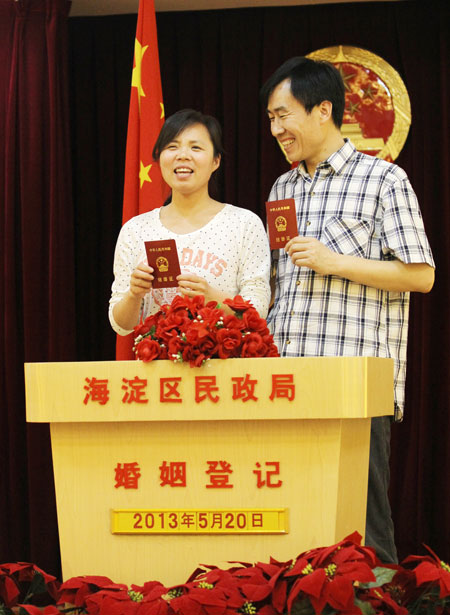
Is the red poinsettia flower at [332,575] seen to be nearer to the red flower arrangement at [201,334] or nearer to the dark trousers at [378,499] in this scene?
the red flower arrangement at [201,334]

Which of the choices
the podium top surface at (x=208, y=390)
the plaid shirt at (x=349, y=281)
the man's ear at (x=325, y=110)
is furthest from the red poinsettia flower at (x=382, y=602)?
the man's ear at (x=325, y=110)

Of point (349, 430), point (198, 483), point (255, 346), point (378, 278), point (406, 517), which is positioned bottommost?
point (406, 517)

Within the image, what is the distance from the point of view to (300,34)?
3.94 metres

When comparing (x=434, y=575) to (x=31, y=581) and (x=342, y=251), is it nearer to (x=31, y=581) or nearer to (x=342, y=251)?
(x=31, y=581)

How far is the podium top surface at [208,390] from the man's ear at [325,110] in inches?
→ 33.7

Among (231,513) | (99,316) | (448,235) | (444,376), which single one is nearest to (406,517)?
→ (444,376)

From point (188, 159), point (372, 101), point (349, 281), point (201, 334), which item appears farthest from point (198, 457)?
point (372, 101)

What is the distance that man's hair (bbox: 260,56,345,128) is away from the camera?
91.5 inches

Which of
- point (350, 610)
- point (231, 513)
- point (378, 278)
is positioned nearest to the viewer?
point (350, 610)

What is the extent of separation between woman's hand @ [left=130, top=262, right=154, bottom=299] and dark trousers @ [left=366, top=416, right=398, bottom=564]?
2.18ft

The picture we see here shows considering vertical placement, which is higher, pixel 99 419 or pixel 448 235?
pixel 448 235

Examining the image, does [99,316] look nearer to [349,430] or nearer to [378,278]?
[378,278]

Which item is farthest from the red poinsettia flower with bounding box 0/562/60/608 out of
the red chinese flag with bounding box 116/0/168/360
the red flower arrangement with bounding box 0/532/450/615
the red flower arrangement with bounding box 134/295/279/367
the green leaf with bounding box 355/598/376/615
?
the red chinese flag with bounding box 116/0/168/360

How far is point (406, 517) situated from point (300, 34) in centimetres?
227
